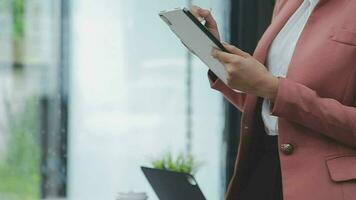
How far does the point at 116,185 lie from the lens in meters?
2.65

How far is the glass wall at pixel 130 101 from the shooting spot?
2627 mm

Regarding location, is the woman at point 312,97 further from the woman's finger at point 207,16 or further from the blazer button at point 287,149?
the woman's finger at point 207,16

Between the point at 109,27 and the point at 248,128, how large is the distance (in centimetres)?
175

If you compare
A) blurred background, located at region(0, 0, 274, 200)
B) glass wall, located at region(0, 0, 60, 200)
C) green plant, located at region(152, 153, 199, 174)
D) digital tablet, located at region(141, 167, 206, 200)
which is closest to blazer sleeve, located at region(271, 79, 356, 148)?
digital tablet, located at region(141, 167, 206, 200)

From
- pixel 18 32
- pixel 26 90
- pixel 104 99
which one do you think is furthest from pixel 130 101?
pixel 18 32

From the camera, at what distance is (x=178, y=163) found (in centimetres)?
228

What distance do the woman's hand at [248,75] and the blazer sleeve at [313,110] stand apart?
16 mm

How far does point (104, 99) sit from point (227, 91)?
1593 millimetres

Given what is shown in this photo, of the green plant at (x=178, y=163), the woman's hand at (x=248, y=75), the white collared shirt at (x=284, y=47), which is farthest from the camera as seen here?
the green plant at (x=178, y=163)

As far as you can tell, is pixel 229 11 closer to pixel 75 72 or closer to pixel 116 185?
pixel 75 72

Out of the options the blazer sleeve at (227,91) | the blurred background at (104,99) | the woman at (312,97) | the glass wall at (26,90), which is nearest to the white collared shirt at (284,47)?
the woman at (312,97)

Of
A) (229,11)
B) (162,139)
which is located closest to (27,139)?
(162,139)

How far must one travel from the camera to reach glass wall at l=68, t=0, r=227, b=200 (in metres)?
2.63

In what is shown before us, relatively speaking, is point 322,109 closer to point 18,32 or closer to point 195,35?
point 195,35
